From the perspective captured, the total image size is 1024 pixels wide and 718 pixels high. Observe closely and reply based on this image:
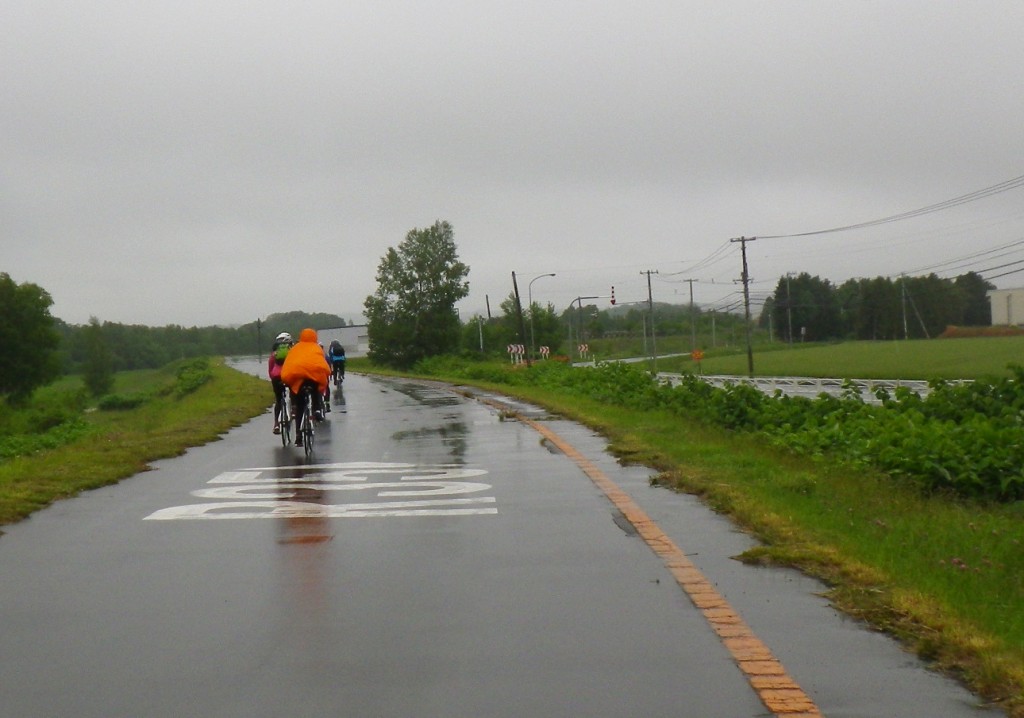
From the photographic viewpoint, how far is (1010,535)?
316 inches

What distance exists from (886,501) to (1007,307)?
60383 millimetres

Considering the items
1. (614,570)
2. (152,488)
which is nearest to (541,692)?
(614,570)

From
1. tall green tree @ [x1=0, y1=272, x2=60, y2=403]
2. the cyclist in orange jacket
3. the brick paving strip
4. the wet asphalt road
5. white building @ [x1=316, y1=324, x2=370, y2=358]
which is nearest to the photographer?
the brick paving strip

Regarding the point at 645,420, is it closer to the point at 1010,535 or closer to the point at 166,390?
the point at 1010,535

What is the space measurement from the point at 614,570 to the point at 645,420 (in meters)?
12.5

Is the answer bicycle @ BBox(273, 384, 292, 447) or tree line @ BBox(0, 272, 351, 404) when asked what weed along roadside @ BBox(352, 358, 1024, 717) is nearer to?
bicycle @ BBox(273, 384, 292, 447)

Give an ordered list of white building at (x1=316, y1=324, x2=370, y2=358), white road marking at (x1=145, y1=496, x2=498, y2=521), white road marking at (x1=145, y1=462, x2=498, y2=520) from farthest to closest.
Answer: white building at (x1=316, y1=324, x2=370, y2=358) < white road marking at (x1=145, y1=462, x2=498, y2=520) < white road marking at (x1=145, y1=496, x2=498, y2=521)

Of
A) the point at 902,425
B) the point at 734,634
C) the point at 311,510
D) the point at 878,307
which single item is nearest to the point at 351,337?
the point at 878,307

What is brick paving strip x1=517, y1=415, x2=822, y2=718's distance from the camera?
4.61 m

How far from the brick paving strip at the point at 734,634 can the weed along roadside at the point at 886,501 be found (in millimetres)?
607

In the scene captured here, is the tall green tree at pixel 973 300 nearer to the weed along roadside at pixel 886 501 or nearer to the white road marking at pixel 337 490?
the weed along roadside at pixel 886 501

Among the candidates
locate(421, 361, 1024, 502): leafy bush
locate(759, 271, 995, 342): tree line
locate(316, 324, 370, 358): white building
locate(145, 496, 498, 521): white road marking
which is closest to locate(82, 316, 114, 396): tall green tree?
locate(316, 324, 370, 358): white building

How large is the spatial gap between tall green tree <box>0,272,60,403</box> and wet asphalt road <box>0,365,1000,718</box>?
82.7 meters

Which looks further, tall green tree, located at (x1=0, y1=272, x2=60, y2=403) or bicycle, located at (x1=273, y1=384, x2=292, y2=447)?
tall green tree, located at (x1=0, y1=272, x2=60, y2=403)
